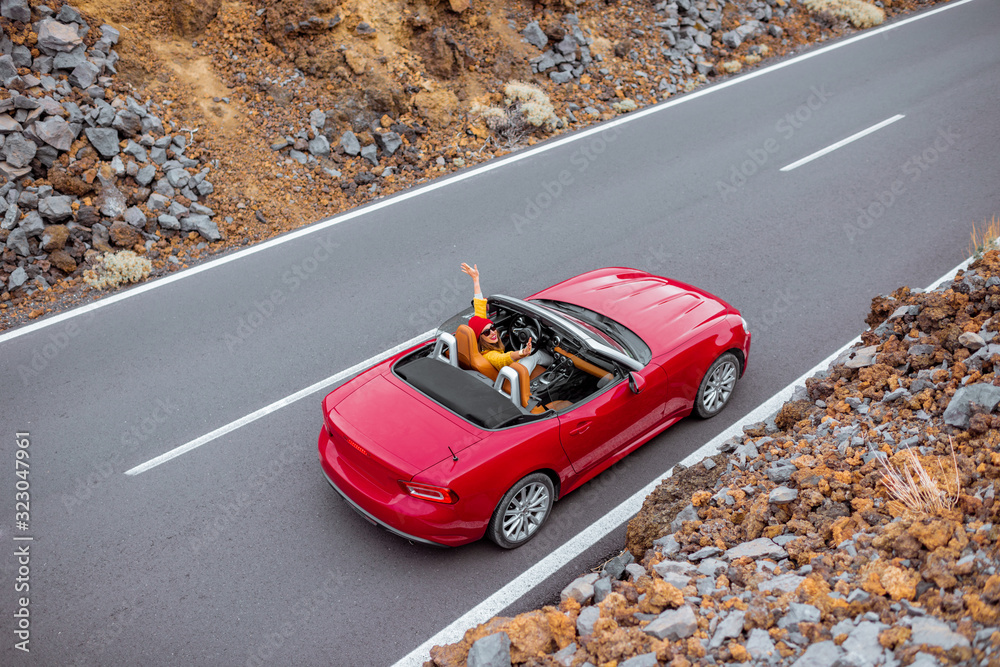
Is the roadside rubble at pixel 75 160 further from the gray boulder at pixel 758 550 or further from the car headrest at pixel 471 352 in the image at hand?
the gray boulder at pixel 758 550

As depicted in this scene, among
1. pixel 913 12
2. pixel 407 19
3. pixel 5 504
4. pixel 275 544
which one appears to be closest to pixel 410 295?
pixel 275 544

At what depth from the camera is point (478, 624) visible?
5.06 m

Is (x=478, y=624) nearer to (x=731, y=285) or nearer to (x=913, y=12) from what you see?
(x=731, y=285)

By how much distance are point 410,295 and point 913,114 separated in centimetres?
966

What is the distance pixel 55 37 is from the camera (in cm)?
1009

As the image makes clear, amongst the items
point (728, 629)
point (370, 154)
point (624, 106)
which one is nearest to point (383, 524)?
point (728, 629)

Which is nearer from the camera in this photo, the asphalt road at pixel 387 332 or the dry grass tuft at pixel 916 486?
the dry grass tuft at pixel 916 486

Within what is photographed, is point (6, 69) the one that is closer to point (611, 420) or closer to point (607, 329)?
point (607, 329)

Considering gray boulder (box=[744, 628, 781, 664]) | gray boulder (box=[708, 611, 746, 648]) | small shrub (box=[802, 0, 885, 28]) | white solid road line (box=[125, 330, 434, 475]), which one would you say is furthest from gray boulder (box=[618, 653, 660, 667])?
small shrub (box=[802, 0, 885, 28])

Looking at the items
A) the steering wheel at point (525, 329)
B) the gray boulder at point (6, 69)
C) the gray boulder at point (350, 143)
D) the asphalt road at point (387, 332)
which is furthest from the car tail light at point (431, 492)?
the gray boulder at point (6, 69)

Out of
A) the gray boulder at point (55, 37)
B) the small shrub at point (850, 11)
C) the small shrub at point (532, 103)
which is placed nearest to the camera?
the gray boulder at point (55, 37)

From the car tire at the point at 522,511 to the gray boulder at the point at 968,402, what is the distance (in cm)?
288

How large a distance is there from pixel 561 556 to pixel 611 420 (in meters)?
1.16

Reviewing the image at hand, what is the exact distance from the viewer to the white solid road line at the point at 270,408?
21.9ft
